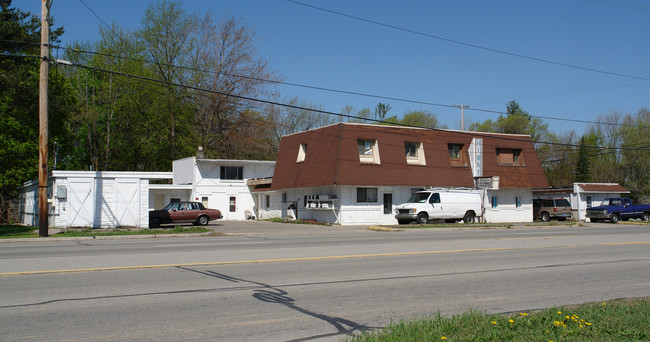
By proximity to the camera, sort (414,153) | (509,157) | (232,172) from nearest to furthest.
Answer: (414,153), (509,157), (232,172)

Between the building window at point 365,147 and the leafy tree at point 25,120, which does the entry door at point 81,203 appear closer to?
the leafy tree at point 25,120

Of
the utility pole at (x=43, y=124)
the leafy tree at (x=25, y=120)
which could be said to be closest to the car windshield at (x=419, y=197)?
the utility pole at (x=43, y=124)

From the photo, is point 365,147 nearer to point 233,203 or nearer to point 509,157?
point 509,157

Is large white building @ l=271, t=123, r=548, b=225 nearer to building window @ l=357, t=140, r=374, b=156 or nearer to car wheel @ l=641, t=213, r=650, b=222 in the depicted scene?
building window @ l=357, t=140, r=374, b=156

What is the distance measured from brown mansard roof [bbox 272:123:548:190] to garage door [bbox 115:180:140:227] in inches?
463

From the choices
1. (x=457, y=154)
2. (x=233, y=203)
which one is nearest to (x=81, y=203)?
(x=233, y=203)

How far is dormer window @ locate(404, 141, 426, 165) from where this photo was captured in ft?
127

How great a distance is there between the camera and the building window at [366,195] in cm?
3672

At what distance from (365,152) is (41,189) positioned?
2020cm

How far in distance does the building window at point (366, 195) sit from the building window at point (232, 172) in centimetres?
1336

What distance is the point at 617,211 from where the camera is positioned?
144ft

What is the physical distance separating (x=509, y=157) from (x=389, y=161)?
1153cm

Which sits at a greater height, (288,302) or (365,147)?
(365,147)

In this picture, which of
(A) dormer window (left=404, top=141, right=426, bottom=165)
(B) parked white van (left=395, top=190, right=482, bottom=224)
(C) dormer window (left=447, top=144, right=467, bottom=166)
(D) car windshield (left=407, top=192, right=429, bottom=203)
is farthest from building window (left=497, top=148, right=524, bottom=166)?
(D) car windshield (left=407, top=192, right=429, bottom=203)
